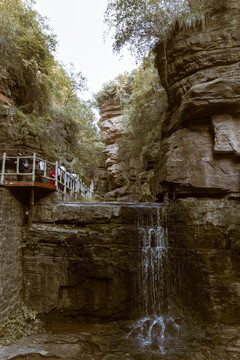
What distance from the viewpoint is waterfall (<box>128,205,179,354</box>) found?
662cm

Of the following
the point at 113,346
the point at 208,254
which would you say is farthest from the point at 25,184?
the point at 208,254

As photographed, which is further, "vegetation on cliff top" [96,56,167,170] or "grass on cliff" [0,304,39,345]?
"vegetation on cliff top" [96,56,167,170]

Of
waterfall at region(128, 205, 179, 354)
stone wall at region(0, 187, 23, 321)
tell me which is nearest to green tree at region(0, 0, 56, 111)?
stone wall at region(0, 187, 23, 321)

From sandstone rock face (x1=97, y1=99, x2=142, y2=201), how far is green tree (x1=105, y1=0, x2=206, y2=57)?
11281 millimetres

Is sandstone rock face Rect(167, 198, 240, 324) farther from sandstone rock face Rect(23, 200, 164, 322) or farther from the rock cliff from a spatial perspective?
sandstone rock face Rect(23, 200, 164, 322)

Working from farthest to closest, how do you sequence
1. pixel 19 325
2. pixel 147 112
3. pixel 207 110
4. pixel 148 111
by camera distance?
pixel 147 112
pixel 148 111
pixel 207 110
pixel 19 325

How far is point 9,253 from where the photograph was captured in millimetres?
7129

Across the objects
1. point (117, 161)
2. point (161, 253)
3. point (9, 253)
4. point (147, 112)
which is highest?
point (147, 112)

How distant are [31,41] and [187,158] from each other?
9820mm

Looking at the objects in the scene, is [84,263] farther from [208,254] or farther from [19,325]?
[208,254]

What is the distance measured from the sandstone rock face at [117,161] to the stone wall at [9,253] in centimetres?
1240

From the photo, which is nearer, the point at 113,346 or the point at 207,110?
the point at 113,346

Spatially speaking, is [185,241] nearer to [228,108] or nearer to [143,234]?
[143,234]

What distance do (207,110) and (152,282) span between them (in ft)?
21.9
